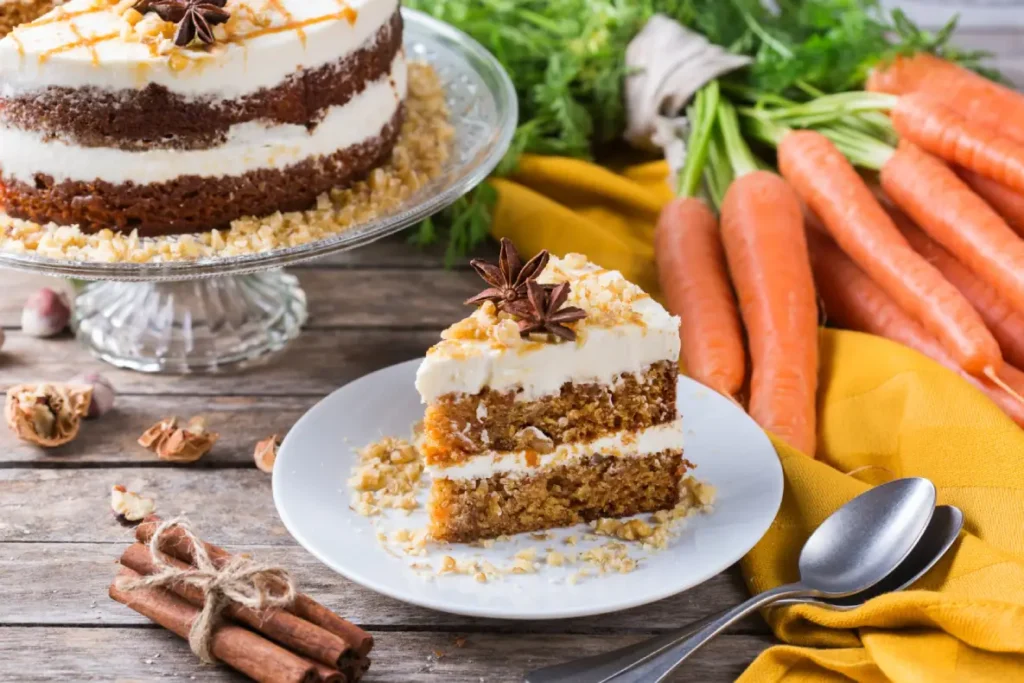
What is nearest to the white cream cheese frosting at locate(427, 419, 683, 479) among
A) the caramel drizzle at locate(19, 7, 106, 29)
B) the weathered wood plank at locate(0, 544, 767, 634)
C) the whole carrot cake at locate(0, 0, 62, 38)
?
the weathered wood plank at locate(0, 544, 767, 634)

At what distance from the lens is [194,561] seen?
2.12 meters

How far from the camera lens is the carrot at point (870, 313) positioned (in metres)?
2.73

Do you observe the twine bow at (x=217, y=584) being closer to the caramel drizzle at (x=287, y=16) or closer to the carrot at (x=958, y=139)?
the caramel drizzle at (x=287, y=16)

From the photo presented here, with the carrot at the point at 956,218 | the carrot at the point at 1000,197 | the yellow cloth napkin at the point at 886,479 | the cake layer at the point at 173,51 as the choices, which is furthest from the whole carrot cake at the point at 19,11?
the carrot at the point at 1000,197

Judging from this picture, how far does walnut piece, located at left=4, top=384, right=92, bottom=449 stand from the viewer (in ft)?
8.45

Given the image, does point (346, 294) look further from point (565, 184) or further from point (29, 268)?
point (29, 268)

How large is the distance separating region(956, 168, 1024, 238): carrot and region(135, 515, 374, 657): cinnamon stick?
80.0 inches

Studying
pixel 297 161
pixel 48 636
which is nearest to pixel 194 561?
pixel 48 636

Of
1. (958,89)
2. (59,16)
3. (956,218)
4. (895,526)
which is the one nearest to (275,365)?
(59,16)

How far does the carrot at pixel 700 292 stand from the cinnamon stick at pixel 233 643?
50.4 inches

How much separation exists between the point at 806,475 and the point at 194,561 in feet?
3.88

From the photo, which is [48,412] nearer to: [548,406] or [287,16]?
[287,16]

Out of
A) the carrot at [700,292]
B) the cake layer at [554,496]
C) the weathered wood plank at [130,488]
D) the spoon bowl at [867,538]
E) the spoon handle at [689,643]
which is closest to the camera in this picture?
the spoon handle at [689,643]

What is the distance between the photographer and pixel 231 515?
2.42m
